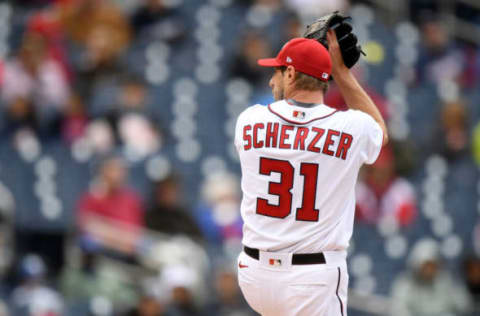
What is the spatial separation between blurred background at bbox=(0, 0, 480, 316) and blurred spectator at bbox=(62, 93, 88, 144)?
2 centimetres

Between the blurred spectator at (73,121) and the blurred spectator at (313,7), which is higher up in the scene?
the blurred spectator at (313,7)

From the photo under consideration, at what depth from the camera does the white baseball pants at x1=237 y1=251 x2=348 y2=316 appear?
12.5ft

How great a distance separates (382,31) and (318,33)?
850 cm

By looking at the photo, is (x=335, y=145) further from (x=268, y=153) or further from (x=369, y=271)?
(x=369, y=271)

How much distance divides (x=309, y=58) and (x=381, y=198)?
5.40 m

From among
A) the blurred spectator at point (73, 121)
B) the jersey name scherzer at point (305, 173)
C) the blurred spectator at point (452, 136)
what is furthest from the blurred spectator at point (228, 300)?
the jersey name scherzer at point (305, 173)

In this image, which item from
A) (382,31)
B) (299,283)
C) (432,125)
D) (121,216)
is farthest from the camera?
(382,31)

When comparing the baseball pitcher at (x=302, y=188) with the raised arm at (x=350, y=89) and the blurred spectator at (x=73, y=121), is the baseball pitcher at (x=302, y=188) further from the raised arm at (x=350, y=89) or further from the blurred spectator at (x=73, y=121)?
the blurred spectator at (x=73, y=121)

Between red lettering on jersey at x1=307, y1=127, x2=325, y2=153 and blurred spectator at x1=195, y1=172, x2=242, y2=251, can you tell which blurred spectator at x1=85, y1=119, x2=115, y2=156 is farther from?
red lettering on jersey at x1=307, y1=127, x2=325, y2=153

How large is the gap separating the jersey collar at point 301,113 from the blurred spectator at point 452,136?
6.41m

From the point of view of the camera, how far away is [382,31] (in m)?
12.3

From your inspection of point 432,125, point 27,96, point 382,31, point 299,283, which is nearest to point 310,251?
point 299,283

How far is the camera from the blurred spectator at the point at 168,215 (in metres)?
8.30

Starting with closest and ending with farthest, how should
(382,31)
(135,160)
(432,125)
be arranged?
1. (135,160)
2. (432,125)
3. (382,31)
